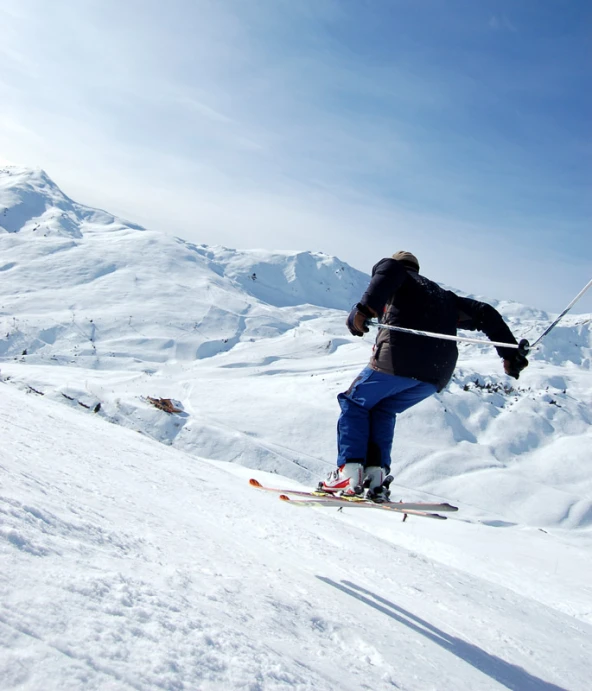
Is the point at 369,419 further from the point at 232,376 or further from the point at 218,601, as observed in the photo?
the point at 232,376

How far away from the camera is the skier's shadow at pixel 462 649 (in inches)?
84.0

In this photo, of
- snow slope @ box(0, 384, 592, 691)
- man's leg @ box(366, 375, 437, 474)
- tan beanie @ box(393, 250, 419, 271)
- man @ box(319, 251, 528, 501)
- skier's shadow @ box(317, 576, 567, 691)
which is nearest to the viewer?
snow slope @ box(0, 384, 592, 691)

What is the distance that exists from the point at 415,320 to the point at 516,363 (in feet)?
2.82

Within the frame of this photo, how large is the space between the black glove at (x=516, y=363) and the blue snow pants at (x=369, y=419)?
616 mm

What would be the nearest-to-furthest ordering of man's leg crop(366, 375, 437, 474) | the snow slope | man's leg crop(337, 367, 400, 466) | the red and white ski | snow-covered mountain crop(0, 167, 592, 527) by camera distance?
the snow slope
the red and white ski
man's leg crop(337, 367, 400, 466)
man's leg crop(366, 375, 437, 474)
snow-covered mountain crop(0, 167, 592, 527)

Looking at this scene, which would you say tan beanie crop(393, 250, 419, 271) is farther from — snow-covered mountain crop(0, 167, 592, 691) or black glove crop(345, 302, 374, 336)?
snow-covered mountain crop(0, 167, 592, 691)

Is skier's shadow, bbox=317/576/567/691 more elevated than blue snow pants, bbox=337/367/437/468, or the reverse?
blue snow pants, bbox=337/367/437/468

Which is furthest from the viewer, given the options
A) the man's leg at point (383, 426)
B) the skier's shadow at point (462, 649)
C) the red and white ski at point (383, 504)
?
the man's leg at point (383, 426)

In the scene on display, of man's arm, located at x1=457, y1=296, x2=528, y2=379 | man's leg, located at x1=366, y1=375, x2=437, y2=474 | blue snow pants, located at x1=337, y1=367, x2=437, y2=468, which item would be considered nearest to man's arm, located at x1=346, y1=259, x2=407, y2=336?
blue snow pants, located at x1=337, y1=367, x2=437, y2=468

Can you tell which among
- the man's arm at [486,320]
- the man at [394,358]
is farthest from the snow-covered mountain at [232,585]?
the man's arm at [486,320]

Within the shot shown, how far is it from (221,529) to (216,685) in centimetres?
200

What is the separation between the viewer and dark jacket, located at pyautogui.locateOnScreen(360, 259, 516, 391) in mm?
3688

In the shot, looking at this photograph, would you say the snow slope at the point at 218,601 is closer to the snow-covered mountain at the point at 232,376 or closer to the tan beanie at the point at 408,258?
the tan beanie at the point at 408,258

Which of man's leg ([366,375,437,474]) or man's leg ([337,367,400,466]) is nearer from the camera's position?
man's leg ([337,367,400,466])
